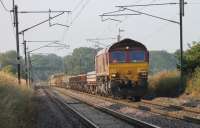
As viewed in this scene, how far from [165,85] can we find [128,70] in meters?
6.43

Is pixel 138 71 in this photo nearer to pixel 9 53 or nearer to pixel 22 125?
pixel 22 125

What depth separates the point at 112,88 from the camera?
110 feet

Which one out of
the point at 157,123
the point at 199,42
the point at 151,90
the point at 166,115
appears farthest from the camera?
the point at 151,90

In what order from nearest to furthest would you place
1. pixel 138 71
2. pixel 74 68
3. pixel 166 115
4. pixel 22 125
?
1. pixel 22 125
2. pixel 166 115
3. pixel 138 71
4. pixel 74 68

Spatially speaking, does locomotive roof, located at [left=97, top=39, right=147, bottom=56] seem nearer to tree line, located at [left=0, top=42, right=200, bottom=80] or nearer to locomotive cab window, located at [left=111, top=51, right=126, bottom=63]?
locomotive cab window, located at [left=111, top=51, right=126, bottom=63]

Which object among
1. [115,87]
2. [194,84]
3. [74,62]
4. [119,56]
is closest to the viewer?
[115,87]

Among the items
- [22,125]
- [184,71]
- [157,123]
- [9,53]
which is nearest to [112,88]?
[184,71]

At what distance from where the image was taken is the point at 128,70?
110ft

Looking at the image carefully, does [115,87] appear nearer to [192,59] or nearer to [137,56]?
[137,56]

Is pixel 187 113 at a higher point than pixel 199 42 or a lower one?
lower

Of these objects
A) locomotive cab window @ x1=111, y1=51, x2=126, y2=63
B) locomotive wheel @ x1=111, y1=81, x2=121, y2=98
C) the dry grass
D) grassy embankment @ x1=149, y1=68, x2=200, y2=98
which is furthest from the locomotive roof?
the dry grass

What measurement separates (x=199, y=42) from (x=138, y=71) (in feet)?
21.6

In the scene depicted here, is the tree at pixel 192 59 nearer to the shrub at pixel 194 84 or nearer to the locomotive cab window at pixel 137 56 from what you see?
the shrub at pixel 194 84

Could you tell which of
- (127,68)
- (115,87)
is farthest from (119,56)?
(115,87)
